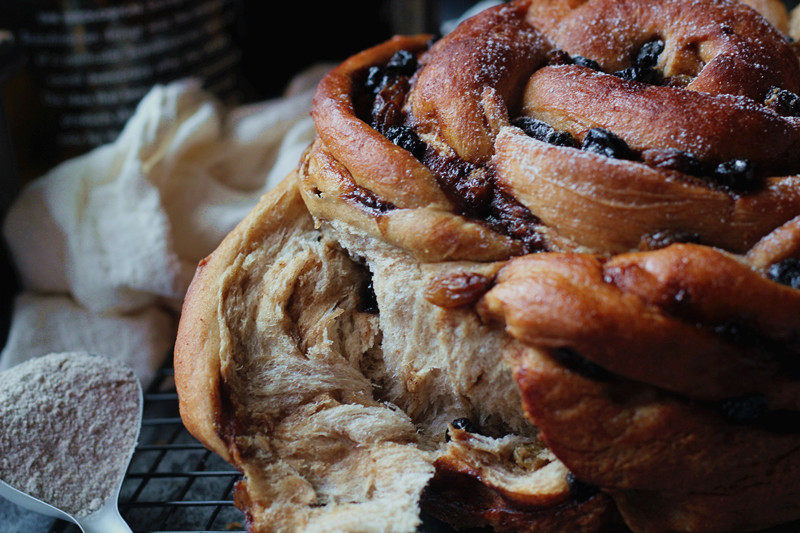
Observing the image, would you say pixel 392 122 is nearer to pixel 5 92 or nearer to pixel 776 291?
pixel 776 291

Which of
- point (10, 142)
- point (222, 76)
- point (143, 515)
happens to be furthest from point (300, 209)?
point (222, 76)

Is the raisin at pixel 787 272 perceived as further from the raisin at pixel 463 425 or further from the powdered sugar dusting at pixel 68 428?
the powdered sugar dusting at pixel 68 428

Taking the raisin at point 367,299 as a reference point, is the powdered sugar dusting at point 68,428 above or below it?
below

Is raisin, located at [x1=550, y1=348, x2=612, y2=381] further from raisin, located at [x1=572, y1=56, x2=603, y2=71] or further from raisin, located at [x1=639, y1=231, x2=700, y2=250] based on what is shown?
raisin, located at [x1=572, y1=56, x2=603, y2=71]

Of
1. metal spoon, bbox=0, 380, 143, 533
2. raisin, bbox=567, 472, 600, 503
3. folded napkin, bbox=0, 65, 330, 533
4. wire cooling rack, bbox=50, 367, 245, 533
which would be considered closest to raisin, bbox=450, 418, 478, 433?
raisin, bbox=567, 472, 600, 503

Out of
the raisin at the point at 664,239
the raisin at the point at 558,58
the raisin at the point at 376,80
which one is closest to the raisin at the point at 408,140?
the raisin at the point at 376,80

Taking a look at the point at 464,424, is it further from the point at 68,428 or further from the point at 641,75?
the point at 68,428
